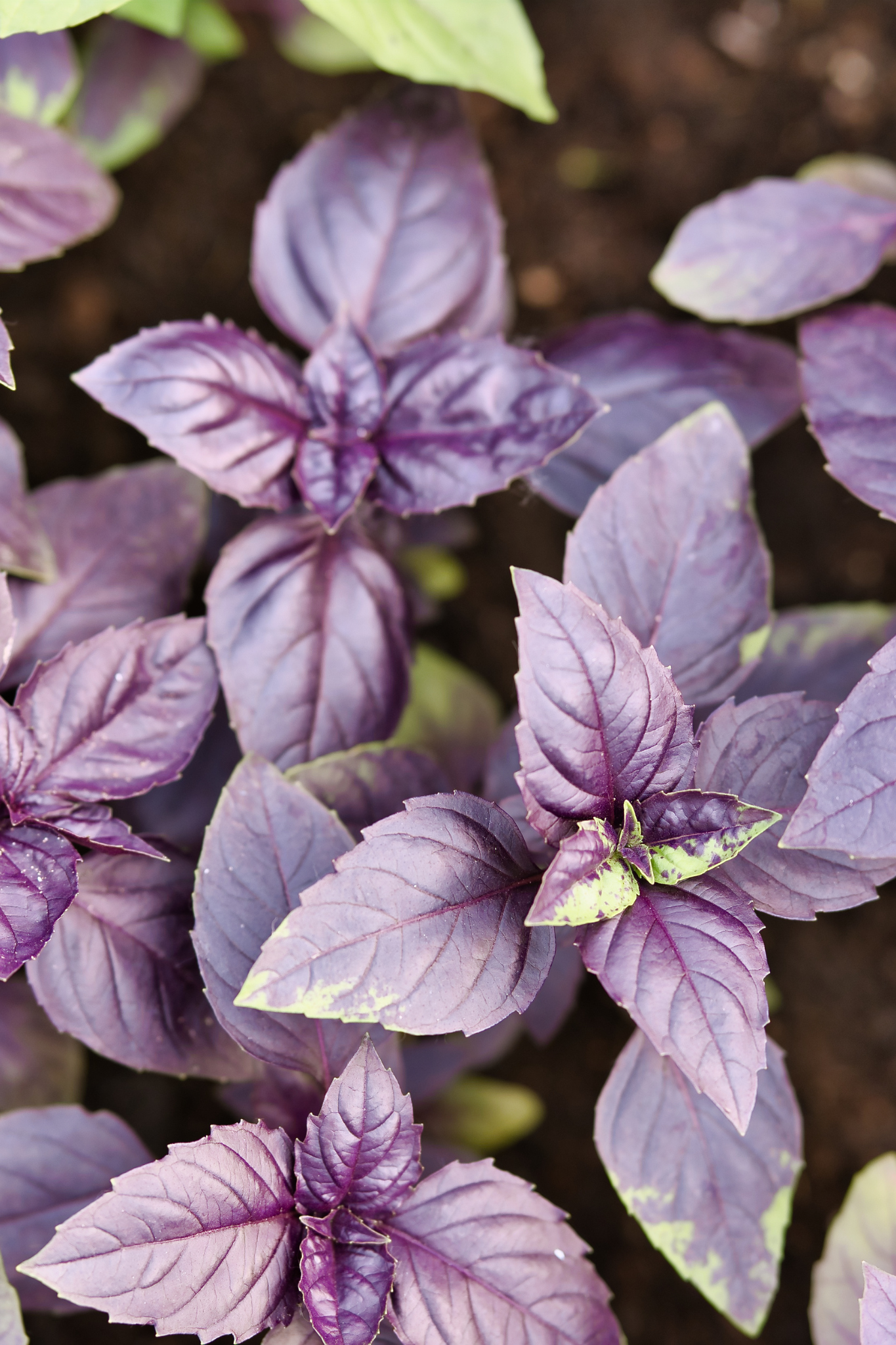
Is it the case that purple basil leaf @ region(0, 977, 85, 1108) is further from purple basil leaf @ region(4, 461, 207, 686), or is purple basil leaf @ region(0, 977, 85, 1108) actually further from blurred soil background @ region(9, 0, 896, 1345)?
blurred soil background @ region(9, 0, 896, 1345)

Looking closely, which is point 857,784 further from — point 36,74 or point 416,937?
point 36,74

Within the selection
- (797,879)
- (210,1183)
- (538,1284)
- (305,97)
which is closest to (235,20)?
(305,97)

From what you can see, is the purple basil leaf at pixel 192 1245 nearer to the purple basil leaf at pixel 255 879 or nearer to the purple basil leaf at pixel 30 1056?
the purple basil leaf at pixel 255 879

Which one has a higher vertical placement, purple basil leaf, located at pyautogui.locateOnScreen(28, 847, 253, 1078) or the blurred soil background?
the blurred soil background

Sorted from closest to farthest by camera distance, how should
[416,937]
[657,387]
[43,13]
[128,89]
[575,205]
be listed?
[416,937]
[43,13]
[657,387]
[128,89]
[575,205]

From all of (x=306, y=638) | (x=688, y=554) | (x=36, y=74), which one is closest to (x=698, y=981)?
(x=688, y=554)

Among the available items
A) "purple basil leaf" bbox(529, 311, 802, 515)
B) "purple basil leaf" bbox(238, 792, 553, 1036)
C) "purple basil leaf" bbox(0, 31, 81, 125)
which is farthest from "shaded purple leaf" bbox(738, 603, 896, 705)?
"purple basil leaf" bbox(0, 31, 81, 125)
